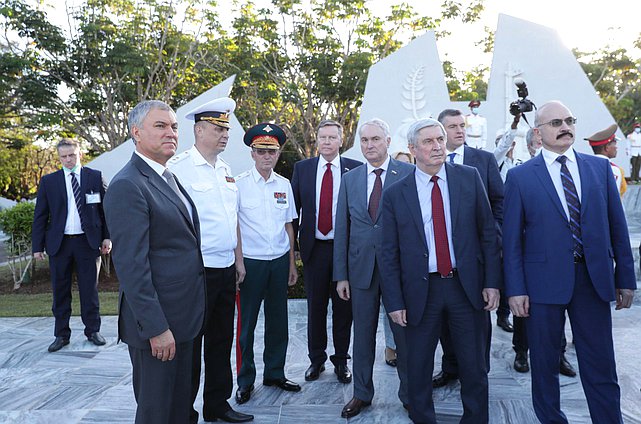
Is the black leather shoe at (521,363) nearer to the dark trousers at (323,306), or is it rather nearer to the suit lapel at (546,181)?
the dark trousers at (323,306)

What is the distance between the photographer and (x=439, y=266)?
275 centimetres

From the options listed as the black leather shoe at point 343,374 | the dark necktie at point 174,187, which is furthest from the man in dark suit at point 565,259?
the dark necktie at point 174,187

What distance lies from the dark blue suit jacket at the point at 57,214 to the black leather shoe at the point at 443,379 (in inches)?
136

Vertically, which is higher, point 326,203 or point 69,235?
point 326,203

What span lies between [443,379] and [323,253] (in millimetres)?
1337

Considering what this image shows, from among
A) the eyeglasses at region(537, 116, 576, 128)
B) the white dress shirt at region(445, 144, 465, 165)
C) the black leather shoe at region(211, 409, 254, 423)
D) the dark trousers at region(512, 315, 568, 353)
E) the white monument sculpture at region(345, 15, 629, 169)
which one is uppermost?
the white monument sculpture at region(345, 15, 629, 169)

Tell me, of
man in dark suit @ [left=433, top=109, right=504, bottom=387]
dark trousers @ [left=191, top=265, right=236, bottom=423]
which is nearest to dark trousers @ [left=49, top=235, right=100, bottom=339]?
dark trousers @ [left=191, top=265, right=236, bottom=423]

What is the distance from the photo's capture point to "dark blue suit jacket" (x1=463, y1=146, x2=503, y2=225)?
355cm

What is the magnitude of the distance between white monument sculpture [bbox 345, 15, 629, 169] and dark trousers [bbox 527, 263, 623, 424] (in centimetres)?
805

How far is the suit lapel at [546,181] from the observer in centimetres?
259

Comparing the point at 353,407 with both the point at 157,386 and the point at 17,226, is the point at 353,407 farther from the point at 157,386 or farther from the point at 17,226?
the point at 17,226

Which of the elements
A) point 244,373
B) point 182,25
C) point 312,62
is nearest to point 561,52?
point 312,62

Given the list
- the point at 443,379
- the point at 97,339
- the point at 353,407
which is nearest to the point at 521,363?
the point at 443,379

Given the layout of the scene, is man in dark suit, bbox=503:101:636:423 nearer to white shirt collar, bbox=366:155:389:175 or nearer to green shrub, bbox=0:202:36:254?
white shirt collar, bbox=366:155:389:175
